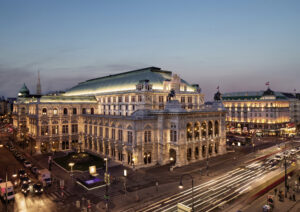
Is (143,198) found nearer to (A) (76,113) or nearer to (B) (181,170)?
(B) (181,170)

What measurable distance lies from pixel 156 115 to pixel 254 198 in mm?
33419

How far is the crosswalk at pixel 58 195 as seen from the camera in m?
40.6

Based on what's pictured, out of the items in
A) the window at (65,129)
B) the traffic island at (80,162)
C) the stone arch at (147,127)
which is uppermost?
the stone arch at (147,127)

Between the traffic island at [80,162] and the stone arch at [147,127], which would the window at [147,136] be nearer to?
the stone arch at [147,127]

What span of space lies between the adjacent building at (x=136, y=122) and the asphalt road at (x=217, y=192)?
1433 cm

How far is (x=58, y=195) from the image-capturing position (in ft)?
137

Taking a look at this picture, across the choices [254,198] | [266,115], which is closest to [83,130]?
[254,198]

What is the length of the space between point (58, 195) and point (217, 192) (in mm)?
31003

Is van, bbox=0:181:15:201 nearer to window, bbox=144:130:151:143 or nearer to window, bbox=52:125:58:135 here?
window, bbox=144:130:151:143

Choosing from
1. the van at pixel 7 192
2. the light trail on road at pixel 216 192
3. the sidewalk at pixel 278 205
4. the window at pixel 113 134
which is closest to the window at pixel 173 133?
the light trail on road at pixel 216 192

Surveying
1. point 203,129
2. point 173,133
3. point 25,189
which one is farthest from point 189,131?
point 25,189

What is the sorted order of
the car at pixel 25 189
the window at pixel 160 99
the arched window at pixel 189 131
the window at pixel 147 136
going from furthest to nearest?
the window at pixel 160 99
the arched window at pixel 189 131
the window at pixel 147 136
the car at pixel 25 189

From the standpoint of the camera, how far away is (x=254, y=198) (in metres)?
38.8

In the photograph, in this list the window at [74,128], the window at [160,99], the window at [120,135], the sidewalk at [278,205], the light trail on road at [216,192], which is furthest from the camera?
the window at [74,128]
